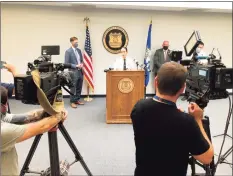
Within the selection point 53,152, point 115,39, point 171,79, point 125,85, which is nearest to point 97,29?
point 115,39

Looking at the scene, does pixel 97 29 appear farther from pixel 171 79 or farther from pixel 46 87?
pixel 171 79

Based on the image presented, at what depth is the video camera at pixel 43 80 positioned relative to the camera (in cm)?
159

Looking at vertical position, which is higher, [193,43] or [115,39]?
[115,39]

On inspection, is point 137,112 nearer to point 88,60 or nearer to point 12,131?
point 12,131

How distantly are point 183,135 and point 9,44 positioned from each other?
→ 607 centimetres

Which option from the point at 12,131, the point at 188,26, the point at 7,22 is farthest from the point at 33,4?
the point at 12,131

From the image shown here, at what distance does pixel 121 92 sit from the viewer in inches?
179

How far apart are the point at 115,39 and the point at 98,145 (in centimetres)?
381

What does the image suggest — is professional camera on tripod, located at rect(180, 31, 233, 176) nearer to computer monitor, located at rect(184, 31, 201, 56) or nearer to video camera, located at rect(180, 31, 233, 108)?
video camera, located at rect(180, 31, 233, 108)

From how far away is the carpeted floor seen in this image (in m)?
2.96

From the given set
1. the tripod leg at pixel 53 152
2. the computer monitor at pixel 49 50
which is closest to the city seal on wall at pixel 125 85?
the computer monitor at pixel 49 50

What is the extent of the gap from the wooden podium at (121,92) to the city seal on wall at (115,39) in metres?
2.47

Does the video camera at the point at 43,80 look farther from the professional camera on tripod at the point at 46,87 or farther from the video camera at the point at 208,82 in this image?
the video camera at the point at 208,82

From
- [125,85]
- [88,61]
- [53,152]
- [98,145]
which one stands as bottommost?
[98,145]
